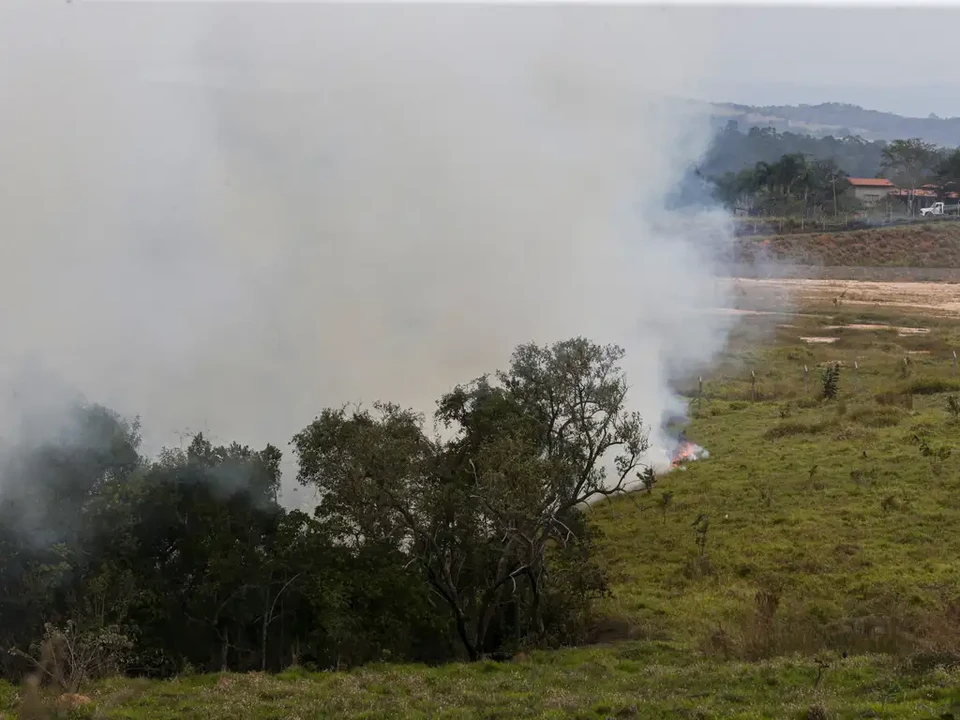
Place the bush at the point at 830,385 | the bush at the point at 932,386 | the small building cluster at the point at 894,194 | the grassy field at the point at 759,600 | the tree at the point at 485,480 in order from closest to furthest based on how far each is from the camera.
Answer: the grassy field at the point at 759,600
the tree at the point at 485,480
the bush at the point at 932,386
the bush at the point at 830,385
the small building cluster at the point at 894,194

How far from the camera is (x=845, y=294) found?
63.2 metres

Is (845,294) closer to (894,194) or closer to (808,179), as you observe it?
(808,179)

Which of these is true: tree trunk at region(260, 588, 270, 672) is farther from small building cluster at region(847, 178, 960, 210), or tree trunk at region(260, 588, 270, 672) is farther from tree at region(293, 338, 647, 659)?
small building cluster at region(847, 178, 960, 210)

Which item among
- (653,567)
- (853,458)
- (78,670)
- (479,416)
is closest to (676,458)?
(853,458)

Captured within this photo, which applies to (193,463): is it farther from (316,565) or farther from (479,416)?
(479,416)

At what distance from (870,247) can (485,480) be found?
70.0 m

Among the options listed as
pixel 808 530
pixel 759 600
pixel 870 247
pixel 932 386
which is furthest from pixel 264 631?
pixel 870 247

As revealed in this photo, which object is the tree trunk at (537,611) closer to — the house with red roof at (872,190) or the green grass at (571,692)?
the green grass at (571,692)

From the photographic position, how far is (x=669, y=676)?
45.3 feet

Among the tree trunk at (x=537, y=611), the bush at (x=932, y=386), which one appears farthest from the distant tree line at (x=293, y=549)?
the bush at (x=932, y=386)

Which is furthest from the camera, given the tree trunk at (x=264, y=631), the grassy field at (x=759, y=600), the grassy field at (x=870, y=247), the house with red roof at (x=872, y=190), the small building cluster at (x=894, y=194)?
the house with red roof at (x=872, y=190)

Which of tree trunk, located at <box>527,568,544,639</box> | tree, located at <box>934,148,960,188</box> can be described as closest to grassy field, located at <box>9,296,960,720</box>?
tree trunk, located at <box>527,568,544,639</box>

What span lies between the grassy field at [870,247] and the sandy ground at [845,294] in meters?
6.70

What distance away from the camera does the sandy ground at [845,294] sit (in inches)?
2330
